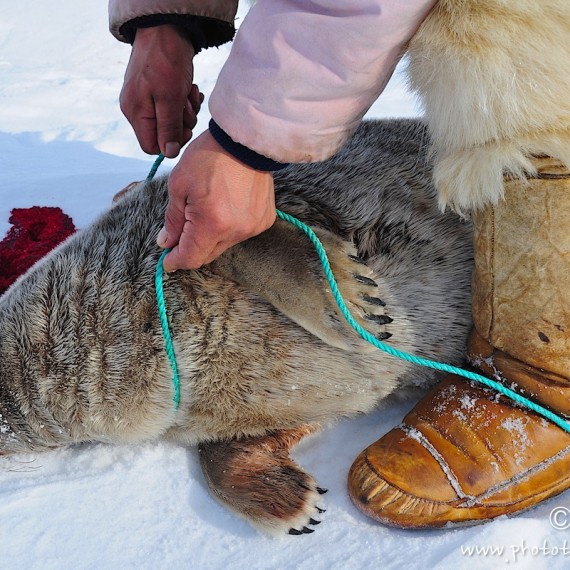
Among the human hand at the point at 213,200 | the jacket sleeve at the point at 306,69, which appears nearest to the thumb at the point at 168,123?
the human hand at the point at 213,200

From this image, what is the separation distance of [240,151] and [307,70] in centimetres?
27

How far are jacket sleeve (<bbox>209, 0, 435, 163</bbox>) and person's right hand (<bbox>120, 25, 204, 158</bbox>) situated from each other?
2.58ft

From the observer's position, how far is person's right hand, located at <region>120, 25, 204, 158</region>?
98.7 inches

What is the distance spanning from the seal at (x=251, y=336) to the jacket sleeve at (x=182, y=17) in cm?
69

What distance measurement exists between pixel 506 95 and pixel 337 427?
1185mm

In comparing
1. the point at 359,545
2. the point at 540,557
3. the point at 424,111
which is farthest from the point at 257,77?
the point at 540,557

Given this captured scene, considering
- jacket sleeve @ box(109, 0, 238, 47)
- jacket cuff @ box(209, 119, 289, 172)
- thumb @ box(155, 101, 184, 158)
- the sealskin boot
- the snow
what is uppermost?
jacket sleeve @ box(109, 0, 238, 47)

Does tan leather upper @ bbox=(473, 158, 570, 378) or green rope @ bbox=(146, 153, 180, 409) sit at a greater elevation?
tan leather upper @ bbox=(473, 158, 570, 378)

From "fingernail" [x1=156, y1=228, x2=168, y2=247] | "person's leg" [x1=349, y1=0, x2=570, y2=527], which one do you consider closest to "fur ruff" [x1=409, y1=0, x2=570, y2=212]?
"person's leg" [x1=349, y1=0, x2=570, y2=527]

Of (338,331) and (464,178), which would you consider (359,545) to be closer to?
(338,331)

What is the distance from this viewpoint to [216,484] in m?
2.12

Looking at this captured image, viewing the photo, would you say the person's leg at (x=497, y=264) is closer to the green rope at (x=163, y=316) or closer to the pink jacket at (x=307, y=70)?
the pink jacket at (x=307, y=70)

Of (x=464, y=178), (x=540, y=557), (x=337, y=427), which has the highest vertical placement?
(x=464, y=178)

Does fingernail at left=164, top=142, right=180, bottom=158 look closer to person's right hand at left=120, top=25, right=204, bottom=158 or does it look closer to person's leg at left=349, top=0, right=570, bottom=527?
person's right hand at left=120, top=25, right=204, bottom=158
